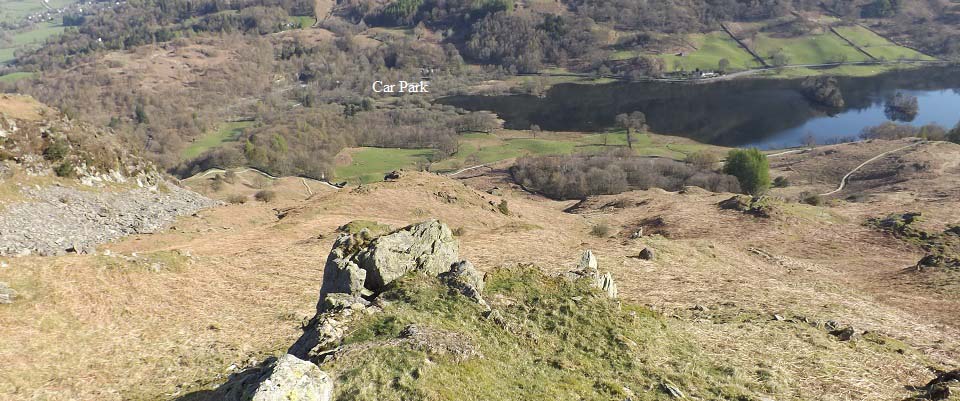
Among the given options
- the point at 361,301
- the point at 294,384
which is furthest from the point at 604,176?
the point at 294,384

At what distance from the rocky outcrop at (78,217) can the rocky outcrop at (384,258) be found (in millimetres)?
19001

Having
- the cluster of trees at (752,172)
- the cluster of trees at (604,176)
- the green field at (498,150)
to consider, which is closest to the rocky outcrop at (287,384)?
the cluster of trees at (752,172)

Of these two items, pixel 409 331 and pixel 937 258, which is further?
pixel 937 258

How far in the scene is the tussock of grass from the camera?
44.2 ft

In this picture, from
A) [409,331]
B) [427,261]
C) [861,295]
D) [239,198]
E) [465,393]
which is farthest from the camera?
[239,198]

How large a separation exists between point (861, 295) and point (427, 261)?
87.5ft

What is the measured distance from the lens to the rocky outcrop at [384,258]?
19156 mm

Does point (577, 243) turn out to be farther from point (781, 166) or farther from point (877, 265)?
point (781, 166)

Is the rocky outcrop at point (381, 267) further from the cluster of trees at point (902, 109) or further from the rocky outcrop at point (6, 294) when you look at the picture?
the cluster of trees at point (902, 109)

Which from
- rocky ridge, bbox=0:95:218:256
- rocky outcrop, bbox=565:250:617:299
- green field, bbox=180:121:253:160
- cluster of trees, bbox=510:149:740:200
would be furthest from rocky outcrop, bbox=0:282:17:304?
green field, bbox=180:121:253:160

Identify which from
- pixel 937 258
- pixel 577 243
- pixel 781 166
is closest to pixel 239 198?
pixel 577 243

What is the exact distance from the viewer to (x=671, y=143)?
168m

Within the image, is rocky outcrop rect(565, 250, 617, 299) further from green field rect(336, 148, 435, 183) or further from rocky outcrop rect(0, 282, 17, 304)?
green field rect(336, 148, 435, 183)

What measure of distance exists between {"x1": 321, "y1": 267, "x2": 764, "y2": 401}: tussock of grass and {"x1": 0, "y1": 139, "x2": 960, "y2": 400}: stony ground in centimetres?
226
